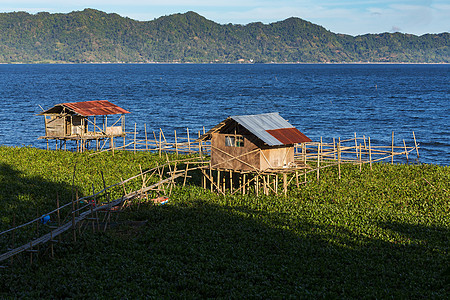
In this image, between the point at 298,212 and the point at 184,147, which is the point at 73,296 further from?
the point at 184,147

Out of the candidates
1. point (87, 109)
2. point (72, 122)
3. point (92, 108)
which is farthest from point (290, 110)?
point (72, 122)

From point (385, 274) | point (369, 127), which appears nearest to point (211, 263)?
point (385, 274)

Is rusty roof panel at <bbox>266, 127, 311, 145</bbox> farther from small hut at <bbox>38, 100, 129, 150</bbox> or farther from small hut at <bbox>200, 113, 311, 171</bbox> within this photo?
small hut at <bbox>38, 100, 129, 150</bbox>

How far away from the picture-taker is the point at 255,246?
2225 centimetres

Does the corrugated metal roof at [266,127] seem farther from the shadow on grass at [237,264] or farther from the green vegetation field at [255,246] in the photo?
the shadow on grass at [237,264]

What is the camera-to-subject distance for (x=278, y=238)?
76.0 ft

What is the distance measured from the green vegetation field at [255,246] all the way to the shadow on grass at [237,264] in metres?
0.05

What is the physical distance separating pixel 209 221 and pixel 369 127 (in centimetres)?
4966

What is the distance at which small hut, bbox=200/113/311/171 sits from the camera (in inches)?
1225

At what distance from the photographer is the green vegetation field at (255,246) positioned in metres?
18.3

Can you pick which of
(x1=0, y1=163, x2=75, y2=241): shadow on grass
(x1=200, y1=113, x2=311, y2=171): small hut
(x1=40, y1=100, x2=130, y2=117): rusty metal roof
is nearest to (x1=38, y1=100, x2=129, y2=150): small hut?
(x1=40, y1=100, x2=130, y2=117): rusty metal roof

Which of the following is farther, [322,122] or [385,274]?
[322,122]

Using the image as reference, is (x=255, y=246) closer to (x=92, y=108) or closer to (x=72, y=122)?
(x=92, y=108)

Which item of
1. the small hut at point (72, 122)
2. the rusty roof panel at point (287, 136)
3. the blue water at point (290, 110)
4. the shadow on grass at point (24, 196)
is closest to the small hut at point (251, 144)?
the rusty roof panel at point (287, 136)
